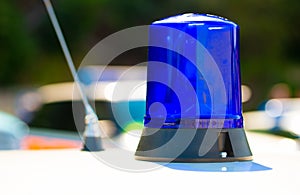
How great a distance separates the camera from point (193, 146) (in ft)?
7.02

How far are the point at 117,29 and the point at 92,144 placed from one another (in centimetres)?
2432

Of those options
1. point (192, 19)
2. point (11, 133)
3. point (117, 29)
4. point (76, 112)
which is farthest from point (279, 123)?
point (117, 29)

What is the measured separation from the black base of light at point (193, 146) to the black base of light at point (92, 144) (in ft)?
1.24

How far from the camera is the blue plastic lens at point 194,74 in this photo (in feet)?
7.15

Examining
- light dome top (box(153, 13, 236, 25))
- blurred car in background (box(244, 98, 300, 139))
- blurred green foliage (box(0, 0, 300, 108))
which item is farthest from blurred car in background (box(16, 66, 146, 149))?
blurred green foliage (box(0, 0, 300, 108))

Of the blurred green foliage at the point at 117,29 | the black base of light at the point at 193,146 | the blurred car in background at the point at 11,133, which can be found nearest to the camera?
the black base of light at the point at 193,146

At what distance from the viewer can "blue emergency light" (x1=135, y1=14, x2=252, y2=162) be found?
7.09ft

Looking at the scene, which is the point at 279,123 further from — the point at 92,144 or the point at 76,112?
the point at 92,144

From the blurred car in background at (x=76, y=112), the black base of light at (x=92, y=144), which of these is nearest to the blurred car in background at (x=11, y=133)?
the blurred car in background at (x=76, y=112)

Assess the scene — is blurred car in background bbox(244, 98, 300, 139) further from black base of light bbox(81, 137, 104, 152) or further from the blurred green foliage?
the blurred green foliage

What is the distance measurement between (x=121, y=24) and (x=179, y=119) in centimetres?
2516

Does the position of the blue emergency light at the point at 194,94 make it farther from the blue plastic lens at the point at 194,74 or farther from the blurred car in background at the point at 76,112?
the blurred car in background at the point at 76,112

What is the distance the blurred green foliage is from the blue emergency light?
19.4m

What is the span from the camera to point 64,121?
9188 millimetres
